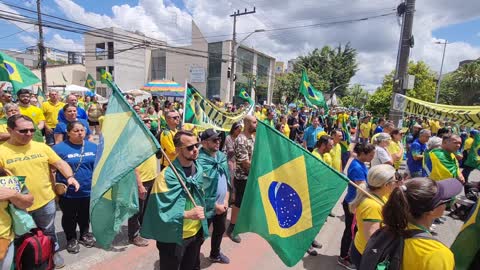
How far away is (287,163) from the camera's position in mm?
2383

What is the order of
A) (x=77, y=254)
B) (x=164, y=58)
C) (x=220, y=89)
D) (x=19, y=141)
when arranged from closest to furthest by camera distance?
(x=19, y=141)
(x=77, y=254)
(x=220, y=89)
(x=164, y=58)

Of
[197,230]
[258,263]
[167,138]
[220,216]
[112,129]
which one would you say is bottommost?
[258,263]

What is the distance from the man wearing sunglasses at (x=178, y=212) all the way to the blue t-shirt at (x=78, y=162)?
1.63m

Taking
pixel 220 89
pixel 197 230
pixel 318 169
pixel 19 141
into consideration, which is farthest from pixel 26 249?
pixel 220 89

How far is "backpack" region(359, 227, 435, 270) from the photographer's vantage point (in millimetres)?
1477

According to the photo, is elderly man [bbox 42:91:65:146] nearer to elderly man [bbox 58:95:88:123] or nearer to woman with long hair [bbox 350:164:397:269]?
elderly man [bbox 58:95:88:123]

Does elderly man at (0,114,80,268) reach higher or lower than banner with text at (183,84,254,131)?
lower

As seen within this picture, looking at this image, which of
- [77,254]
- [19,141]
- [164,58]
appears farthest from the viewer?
[164,58]

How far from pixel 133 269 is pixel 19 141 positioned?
190cm

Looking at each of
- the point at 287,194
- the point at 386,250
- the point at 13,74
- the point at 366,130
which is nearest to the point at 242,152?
the point at 287,194

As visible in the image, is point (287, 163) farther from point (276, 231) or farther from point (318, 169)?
point (276, 231)

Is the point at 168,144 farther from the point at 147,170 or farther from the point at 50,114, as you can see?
the point at 50,114

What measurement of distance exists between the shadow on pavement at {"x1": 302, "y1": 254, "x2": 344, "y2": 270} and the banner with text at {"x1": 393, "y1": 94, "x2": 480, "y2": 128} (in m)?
3.43

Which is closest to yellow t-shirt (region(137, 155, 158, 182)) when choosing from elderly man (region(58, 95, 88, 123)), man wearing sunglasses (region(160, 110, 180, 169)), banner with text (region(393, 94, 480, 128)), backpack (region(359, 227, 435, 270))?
man wearing sunglasses (region(160, 110, 180, 169))
